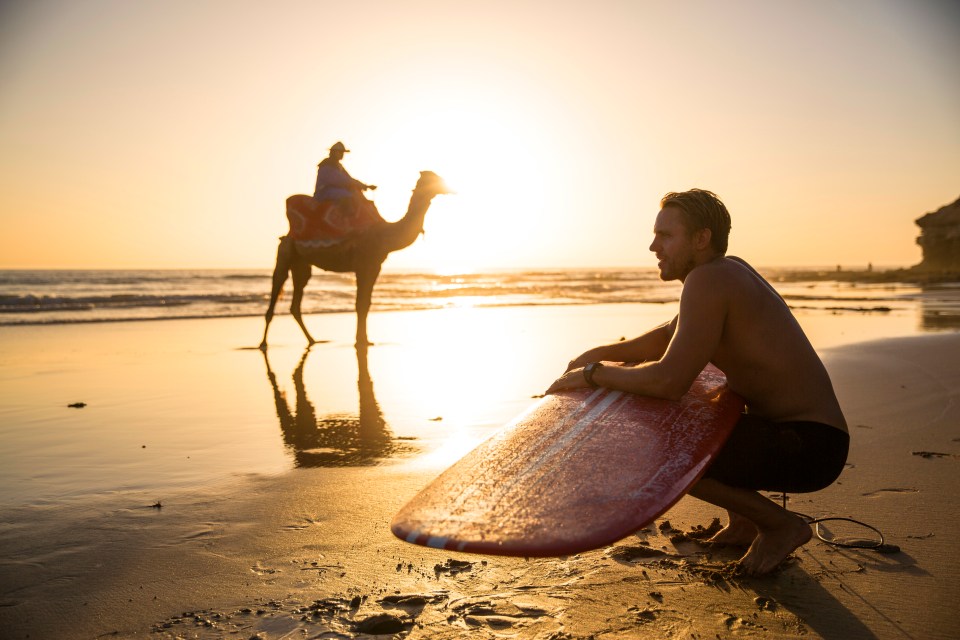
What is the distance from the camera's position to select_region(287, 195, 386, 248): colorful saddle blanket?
10.1 meters

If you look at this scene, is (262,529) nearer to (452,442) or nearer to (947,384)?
(452,442)

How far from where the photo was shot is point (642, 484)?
2.14 m

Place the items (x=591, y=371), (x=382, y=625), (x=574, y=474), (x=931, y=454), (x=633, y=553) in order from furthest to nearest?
(x=931, y=454) < (x=591, y=371) < (x=633, y=553) < (x=574, y=474) < (x=382, y=625)

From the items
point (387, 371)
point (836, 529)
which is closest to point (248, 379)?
point (387, 371)

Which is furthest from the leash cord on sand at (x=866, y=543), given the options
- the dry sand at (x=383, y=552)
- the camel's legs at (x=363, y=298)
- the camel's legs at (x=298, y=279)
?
the camel's legs at (x=298, y=279)

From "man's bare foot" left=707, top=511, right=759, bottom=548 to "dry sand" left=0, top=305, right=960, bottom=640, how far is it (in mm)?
65

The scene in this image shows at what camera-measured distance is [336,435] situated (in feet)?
15.9

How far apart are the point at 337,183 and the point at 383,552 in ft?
26.7

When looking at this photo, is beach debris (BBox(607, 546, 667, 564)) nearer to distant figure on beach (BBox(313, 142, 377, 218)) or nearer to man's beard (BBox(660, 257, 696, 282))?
man's beard (BBox(660, 257, 696, 282))

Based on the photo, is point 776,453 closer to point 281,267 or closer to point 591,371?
point 591,371

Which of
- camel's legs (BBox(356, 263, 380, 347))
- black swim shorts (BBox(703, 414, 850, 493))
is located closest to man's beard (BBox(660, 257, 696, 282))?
black swim shorts (BBox(703, 414, 850, 493))

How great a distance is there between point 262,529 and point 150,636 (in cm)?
92

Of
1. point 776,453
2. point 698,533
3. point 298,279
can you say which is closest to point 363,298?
point 298,279

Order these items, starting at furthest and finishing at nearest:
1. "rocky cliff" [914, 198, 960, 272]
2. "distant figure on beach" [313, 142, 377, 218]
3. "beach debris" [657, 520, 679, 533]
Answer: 1. "rocky cliff" [914, 198, 960, 272]
2. "distant figure on beach" [313, 142, 377, 218]
3. "beach debris" [657, 520, 679, 533]
